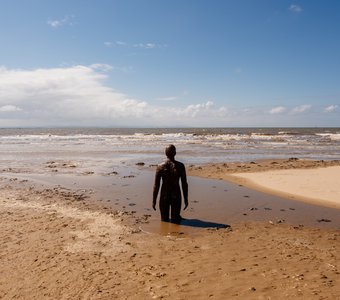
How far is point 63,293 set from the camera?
4.79m

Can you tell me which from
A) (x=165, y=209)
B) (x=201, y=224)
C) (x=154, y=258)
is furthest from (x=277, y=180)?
(x=154, y=258)

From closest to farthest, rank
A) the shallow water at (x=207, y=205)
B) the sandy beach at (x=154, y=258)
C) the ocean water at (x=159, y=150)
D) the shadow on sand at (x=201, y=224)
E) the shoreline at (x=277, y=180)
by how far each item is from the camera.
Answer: the sandy beach at (x=154, y=258), the shadow on sand at (x=201, y=224), the shallow water at (x=207, y=205), the shoreline at (x=277, y=180), the ocean water at (x=159, y=150)

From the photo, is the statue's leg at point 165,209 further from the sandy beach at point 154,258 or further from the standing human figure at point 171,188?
the sandy beach at point 154,258

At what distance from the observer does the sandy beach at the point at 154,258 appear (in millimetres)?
4805

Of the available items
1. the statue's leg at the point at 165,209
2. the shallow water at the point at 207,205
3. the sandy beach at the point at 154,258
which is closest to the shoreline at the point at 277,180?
the shallow water at the point at 207,205

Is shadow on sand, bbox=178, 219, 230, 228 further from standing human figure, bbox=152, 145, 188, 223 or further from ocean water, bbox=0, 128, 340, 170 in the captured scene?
ocean water, bbox=0, 128, 340, 170

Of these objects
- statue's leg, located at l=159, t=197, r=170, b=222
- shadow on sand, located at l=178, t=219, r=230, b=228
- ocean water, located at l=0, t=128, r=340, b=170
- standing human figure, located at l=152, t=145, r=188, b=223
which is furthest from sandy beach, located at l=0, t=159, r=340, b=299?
ocean water, located at l=0, t=128, r=340, b=170

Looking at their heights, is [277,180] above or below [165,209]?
below

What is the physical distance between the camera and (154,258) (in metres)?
6.02

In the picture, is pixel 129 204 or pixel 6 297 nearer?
pixel 6 297

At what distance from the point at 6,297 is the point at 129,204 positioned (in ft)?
18.7

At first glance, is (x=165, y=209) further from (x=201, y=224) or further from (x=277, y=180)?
(x=277, y=180)

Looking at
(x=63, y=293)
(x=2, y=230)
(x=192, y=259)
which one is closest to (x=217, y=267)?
(x=192, y=259)

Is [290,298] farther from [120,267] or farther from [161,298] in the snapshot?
[120,267]
